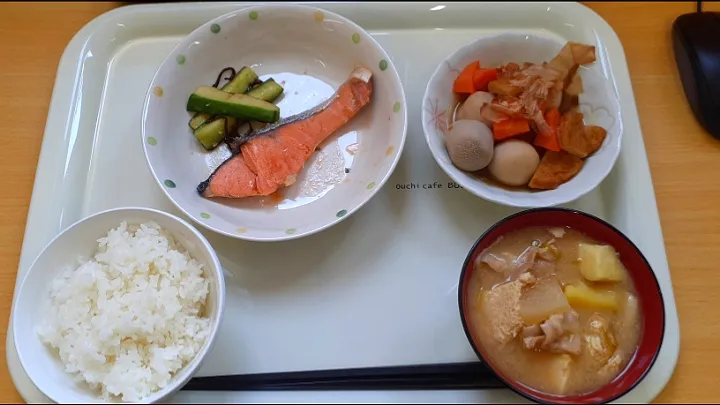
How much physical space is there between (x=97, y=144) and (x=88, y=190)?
0.13 m

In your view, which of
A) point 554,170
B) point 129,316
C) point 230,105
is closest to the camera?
point 129,316

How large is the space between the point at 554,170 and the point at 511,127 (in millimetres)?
137

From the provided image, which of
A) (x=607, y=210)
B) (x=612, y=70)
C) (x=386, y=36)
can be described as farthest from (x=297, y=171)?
(x=612, y=70)

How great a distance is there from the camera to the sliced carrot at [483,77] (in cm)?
144

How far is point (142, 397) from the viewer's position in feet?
3.65

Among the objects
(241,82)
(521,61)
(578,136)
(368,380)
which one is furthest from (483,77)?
(368,380)

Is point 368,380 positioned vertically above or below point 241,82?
below

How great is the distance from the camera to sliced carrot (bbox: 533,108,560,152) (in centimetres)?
137

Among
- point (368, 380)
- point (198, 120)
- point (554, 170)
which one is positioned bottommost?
point (368, 380)

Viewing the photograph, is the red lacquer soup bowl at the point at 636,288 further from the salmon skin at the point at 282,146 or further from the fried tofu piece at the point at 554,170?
the salmon skin at the point at 282,146

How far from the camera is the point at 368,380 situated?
124cm

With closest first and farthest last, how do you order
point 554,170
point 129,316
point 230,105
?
point 129,316 → point 554,170 → point 230,105

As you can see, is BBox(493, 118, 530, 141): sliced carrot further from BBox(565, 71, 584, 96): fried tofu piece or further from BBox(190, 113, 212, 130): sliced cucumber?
BBox(190, 113, 212, 130): sliced cucumber

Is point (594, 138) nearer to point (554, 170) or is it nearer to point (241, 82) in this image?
point (554, 170)
